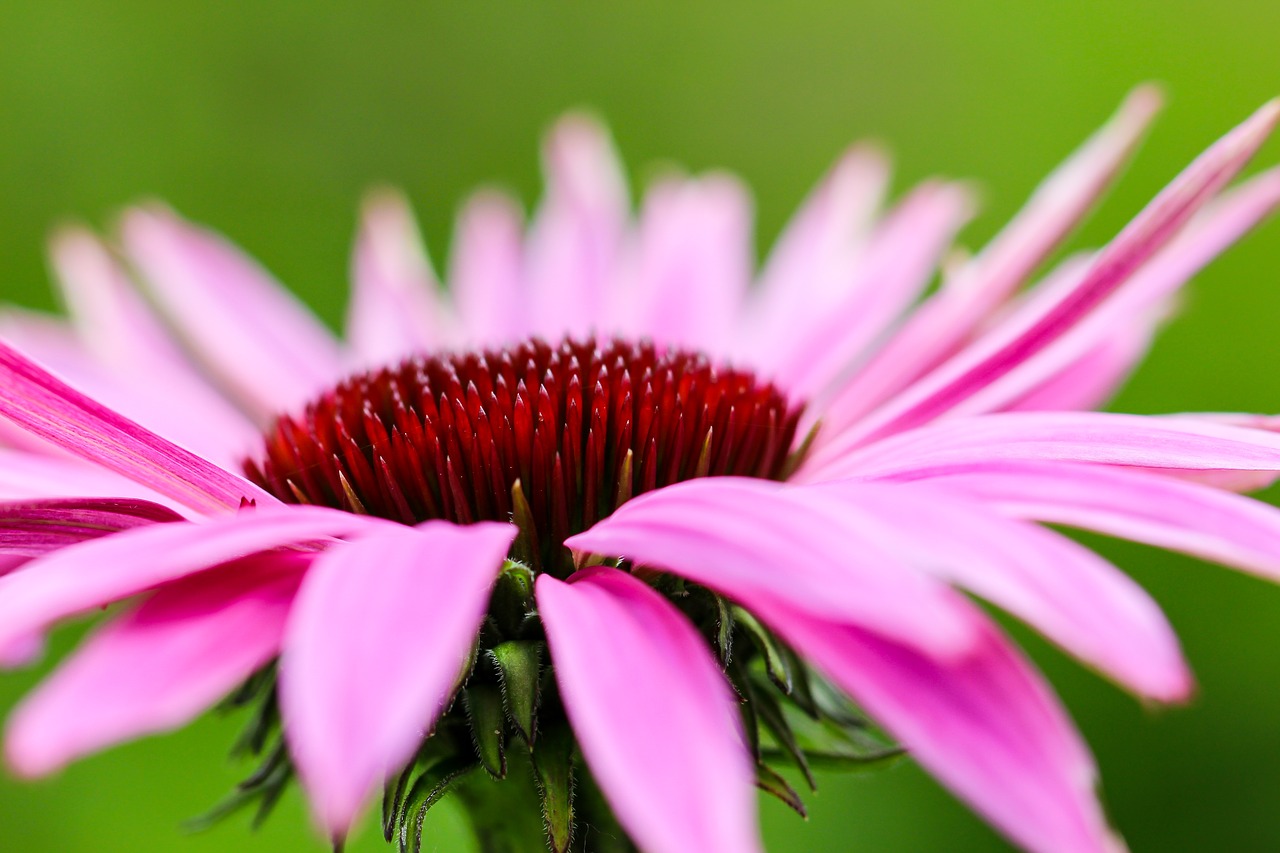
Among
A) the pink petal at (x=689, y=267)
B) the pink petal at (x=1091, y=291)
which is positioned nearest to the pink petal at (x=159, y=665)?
the pink petal at (x=1091, y=291)

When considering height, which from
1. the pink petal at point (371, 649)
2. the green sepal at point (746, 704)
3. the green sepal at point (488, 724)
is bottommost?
the green sepal at point (746, 704)

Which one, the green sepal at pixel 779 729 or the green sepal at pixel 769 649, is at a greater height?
the green sepal at pixel 769 649

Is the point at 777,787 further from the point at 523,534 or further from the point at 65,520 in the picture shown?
the point at 65,520

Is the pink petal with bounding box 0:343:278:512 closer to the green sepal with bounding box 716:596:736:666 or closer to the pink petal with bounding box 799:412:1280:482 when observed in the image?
the green sepal with bounding box 716:596:736:666

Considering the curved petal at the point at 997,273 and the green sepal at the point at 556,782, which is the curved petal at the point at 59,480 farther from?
the curved petal at the point at 997,273

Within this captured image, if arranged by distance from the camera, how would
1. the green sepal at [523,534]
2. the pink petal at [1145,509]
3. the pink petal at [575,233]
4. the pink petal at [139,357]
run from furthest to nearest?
the pink petal at [575,233]
the pink petal at [139,357]
the green sepal at [523,534]
the pink petal at [1145,509]

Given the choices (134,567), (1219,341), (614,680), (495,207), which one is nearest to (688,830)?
(614,680)

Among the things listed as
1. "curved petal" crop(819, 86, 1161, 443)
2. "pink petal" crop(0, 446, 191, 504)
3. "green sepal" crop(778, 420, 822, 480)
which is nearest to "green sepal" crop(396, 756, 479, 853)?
"pink petal" crop(0, 446, 191, 504)

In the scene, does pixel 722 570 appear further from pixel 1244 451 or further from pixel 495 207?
pixel 495 207
